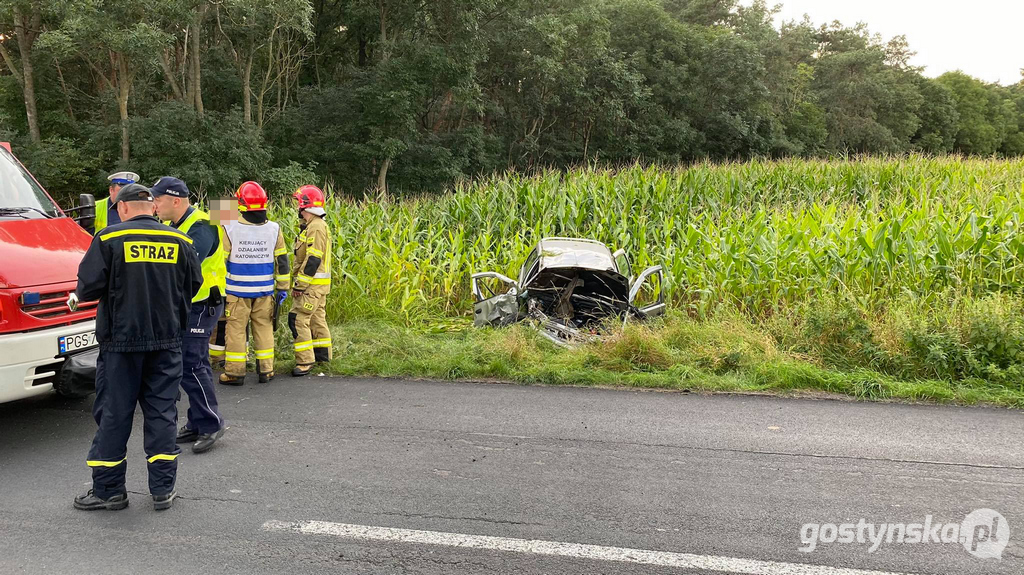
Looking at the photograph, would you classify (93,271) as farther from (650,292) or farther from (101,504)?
(650,292)

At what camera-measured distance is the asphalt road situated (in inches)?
144

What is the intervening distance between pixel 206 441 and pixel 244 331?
6.49ft

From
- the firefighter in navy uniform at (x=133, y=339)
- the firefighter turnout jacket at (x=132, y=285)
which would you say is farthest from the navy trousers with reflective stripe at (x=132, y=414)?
the firefighter turnout jacket at (x=132, y=285)

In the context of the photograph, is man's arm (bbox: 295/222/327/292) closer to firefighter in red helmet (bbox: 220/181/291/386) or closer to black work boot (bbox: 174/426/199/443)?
firefighter in red helmet (bbox: 220/181/291/386)

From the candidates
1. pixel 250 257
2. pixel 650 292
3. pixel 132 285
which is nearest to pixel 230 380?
pixel 250 257

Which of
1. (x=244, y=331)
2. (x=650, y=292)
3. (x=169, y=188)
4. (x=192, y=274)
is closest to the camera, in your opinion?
(x=192, y=274)

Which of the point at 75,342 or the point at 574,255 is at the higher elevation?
the point at 574,255

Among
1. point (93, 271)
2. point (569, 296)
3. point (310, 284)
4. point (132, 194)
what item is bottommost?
point (569, 296)

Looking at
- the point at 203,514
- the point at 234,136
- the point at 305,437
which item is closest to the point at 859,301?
the point at 305,437

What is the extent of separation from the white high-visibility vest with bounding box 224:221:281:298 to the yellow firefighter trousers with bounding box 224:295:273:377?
12 cm

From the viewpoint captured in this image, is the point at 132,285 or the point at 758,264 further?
the point at 758,264

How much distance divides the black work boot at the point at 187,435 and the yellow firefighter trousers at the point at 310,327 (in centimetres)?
212

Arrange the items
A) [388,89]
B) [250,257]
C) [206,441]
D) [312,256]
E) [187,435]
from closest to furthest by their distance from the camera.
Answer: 1. [206,441]
2. [187,435]
3. [250,257]
4. [312,256]
5. [388,89]

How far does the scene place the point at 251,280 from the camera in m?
6.93
